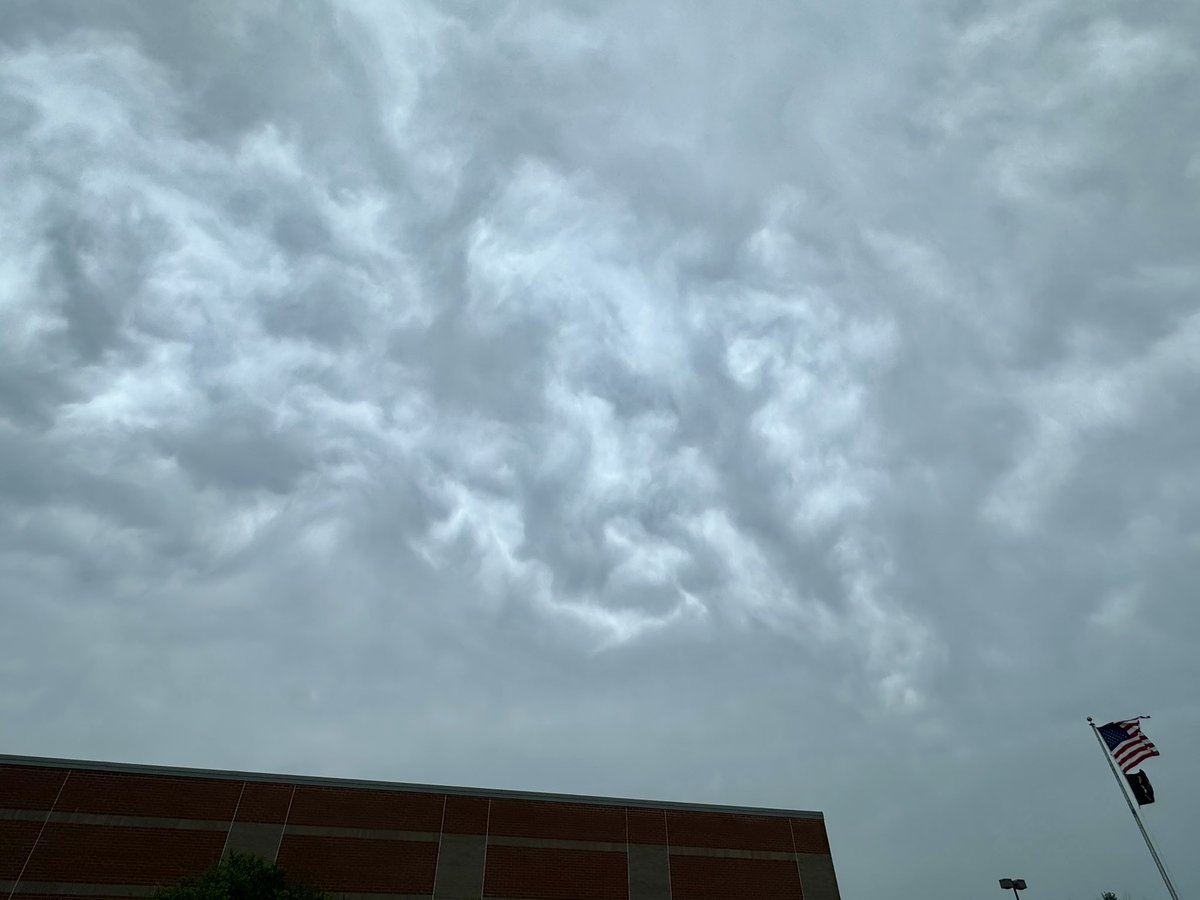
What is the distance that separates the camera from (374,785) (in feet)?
121

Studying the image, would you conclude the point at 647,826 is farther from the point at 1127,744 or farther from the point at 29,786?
the point at 29,786

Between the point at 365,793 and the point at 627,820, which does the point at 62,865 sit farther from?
the point at 627,820

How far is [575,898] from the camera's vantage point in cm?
3644

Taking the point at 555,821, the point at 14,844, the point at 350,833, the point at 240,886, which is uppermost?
the point at 555,821

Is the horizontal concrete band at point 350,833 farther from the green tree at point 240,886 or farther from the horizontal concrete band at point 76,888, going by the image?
the green tree at point 240,886

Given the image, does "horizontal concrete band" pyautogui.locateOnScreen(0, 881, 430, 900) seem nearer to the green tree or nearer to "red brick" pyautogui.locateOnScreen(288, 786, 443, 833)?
the green tree

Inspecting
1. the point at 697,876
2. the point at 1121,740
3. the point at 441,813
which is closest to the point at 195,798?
the point at 441,813

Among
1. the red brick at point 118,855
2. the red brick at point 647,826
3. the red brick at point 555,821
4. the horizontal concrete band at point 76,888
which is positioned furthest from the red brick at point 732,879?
the horizontal concrete band at point 76,888

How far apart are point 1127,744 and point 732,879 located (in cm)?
1939

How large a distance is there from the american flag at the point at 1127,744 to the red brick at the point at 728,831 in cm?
1636

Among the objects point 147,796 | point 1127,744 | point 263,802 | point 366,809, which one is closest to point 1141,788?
point 1127,744

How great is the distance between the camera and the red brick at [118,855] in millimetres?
31812

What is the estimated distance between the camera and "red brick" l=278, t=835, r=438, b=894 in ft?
112

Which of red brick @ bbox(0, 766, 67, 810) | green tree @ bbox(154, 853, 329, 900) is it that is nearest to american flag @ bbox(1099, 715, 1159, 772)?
green tree @ bbox(154, 853, 329, 900)
